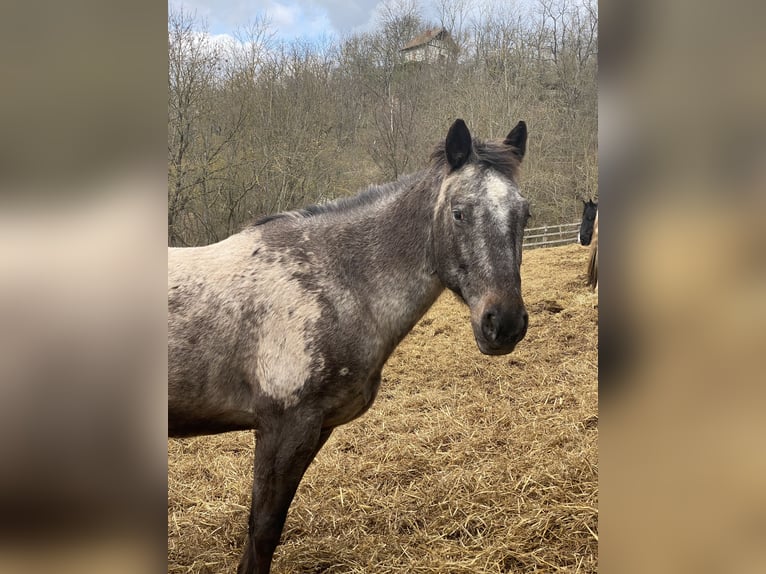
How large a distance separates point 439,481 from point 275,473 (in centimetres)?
116

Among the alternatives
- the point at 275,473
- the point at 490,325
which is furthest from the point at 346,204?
the point at 275,473

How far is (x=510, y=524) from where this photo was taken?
1.97 meters

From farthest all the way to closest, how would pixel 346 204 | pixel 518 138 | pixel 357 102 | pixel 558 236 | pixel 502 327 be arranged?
pixel 558 236 < pixel 357 102 < pixel 346 204 < pixel 518 138 < pixel 502 327

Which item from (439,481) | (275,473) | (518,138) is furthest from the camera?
(439,481)

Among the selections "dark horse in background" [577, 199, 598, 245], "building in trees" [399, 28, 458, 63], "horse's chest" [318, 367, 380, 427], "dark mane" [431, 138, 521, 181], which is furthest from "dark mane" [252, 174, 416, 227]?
"dark horse in background" [577, 199, 598, 245]

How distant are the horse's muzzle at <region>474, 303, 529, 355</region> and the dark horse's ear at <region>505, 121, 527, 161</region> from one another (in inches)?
19.1

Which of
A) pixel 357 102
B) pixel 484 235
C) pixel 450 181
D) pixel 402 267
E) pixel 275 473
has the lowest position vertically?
pixel 275 473

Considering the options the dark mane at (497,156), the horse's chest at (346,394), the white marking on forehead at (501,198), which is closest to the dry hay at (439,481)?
the horse's chest at (346,394)

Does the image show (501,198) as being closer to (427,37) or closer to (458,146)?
(458,146)

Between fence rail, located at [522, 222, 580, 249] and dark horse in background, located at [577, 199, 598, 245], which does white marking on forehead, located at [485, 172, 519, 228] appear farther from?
fence rail, located at [522, 222, 580, 249]

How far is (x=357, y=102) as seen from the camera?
120 inches
